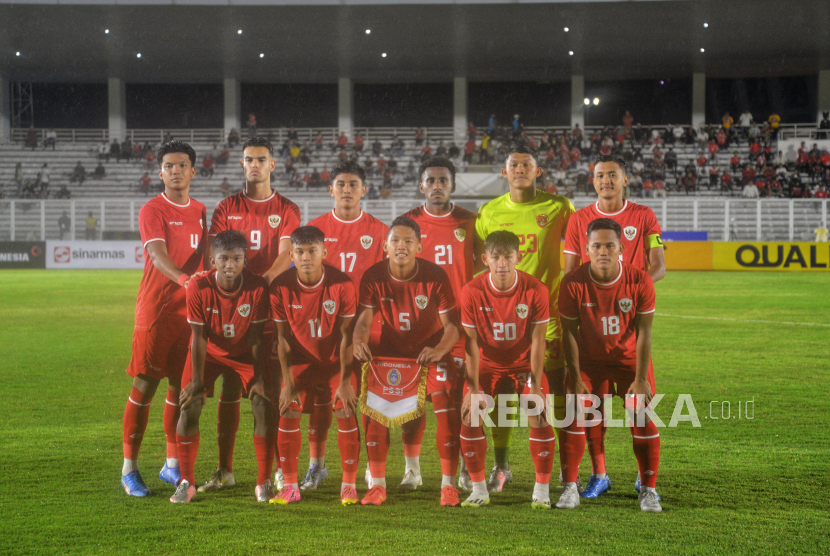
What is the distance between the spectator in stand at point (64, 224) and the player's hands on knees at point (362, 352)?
2664 cm

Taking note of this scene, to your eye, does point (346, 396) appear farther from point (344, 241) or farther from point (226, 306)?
point (344, 241)

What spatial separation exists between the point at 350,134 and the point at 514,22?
9.91 meters

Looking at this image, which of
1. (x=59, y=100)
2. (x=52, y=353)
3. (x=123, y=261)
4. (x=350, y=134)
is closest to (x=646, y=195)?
(x=350, y=134)

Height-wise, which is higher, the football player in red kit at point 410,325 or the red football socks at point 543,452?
the football player in red kit at point 410,325

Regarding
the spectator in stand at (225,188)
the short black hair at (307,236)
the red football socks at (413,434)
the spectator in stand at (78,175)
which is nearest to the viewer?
the short black hair at (307,236)

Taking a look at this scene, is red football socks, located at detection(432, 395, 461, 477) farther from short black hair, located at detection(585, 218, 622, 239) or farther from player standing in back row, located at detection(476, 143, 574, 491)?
short black hair, located at detection(585, 218, 622, 239)

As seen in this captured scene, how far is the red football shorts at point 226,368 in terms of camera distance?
4547 mm

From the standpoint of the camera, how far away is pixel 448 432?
440 centimetres

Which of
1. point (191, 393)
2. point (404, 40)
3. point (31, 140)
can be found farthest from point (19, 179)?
point (191, 393)

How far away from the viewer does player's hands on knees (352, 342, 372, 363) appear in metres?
4.37

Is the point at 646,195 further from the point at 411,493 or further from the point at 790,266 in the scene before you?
the point at 411,493

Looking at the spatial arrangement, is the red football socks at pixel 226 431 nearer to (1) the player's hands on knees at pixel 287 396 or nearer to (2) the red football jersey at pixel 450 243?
(1) the player's hands on knees at pixel 287 396

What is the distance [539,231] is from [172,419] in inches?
102

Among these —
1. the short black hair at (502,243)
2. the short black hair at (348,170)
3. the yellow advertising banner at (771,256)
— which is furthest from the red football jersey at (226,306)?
the yellow advertising banner at (771,256)
